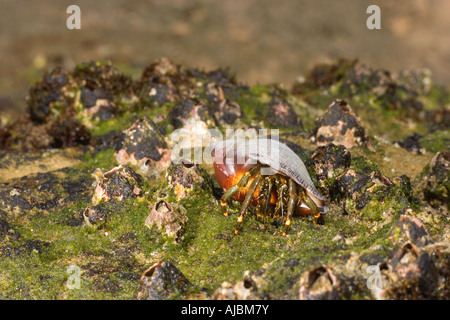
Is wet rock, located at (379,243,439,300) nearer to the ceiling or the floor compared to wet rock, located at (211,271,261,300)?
nearer to the ceiling

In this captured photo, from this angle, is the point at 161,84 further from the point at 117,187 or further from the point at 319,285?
the point at 319,285

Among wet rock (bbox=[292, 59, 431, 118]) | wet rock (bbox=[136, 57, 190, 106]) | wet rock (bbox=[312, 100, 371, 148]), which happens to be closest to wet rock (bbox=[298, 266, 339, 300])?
wet rock (bbox=[312, 100, 371, 148])

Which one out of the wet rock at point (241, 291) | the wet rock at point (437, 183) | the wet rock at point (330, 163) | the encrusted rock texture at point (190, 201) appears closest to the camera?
the wet rock at point (241, 291)

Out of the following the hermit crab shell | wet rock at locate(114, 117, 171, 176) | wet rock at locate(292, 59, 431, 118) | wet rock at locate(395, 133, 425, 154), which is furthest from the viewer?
wet rock at locate(292, 59, 431, 118)

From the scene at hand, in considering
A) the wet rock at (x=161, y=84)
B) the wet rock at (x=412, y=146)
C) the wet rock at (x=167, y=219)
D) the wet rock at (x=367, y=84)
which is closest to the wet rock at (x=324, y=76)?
the wet rock at (x=367, y=84)

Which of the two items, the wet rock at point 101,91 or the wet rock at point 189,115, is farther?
the wet rock at point 101,91

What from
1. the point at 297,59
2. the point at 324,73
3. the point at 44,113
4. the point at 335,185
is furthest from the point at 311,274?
the point at 297,59

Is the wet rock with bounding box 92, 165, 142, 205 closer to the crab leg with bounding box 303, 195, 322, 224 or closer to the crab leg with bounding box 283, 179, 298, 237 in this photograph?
the crab leg with bounding box 283, 179, 298, 237

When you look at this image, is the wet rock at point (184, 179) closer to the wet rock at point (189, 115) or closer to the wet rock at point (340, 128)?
the wet rock at point (189, 115)
